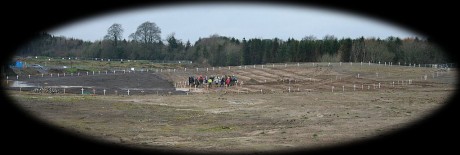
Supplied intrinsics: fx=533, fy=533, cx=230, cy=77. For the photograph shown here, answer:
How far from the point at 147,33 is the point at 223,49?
12531mm

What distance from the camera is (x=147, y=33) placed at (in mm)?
80750

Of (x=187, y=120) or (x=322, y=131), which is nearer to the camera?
(x=322, y=131)

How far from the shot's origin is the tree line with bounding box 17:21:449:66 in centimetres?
7138

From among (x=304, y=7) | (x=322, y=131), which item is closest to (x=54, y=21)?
(x=304, y=7)

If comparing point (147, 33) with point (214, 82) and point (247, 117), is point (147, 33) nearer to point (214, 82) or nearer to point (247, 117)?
point (214, 82)

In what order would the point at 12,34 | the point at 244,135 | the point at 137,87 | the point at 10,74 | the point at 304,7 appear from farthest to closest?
the point at 10,74
the point at 137,87
the point at 244,135
the point at 12,34
the point at 304,7

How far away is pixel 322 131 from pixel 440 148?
7.95 meters

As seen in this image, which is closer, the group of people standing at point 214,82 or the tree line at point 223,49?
the group of people standing at point 214,82

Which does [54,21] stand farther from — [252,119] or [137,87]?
[137,87]

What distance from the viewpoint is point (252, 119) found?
1870 cm

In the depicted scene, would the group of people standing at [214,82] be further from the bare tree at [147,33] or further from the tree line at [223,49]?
the bare tree at [147,33]

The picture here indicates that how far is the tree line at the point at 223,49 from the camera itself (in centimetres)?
7138

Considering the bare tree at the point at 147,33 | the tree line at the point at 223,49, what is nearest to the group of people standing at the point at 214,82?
the tree line at the point at 223,49

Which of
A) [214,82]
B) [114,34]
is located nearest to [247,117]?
[214,82]
